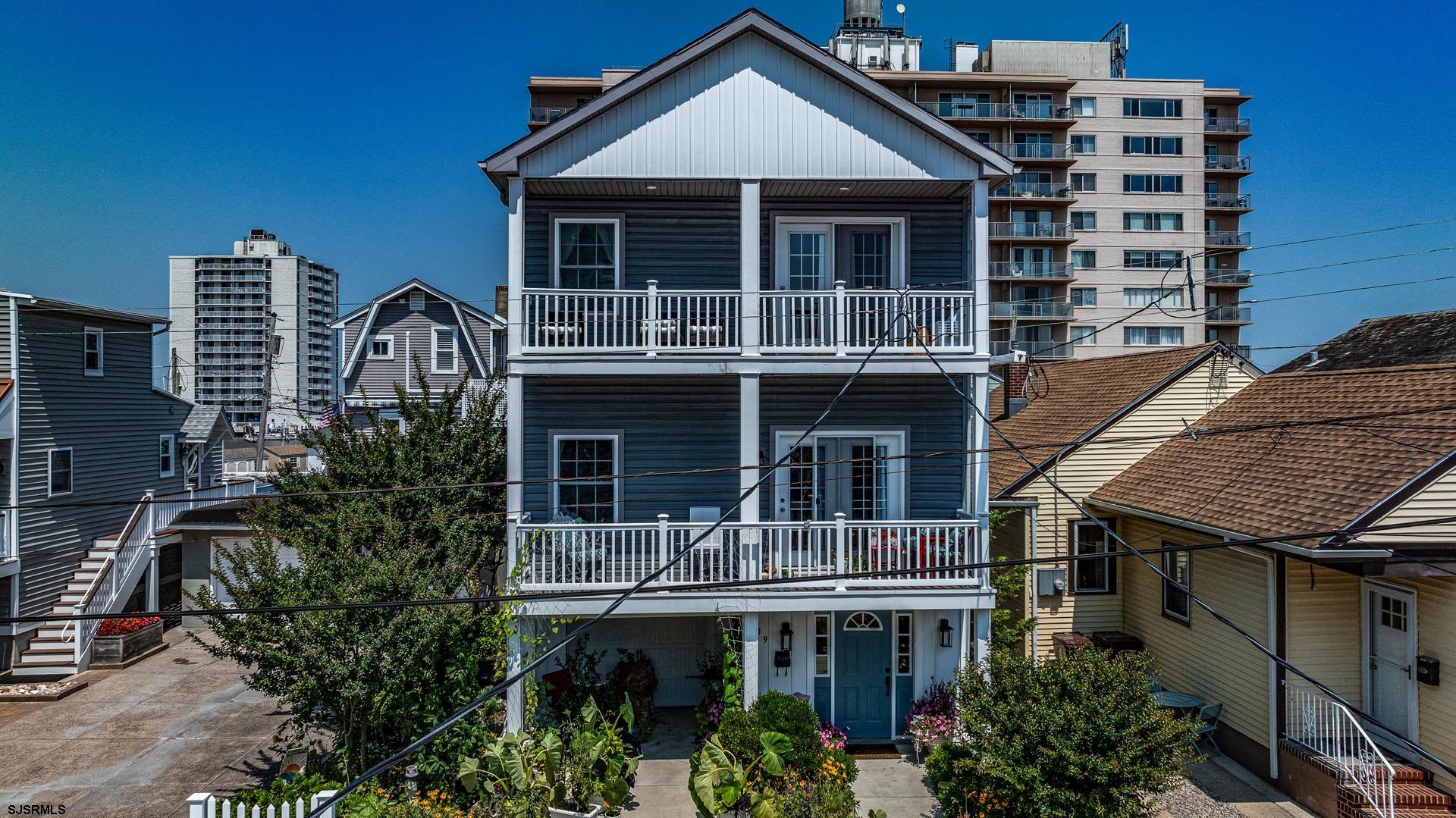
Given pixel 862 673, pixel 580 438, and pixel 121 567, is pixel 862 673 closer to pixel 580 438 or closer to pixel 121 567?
pixel 580 438

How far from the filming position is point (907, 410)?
536 inches

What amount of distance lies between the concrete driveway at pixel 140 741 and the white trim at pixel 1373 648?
15.1m

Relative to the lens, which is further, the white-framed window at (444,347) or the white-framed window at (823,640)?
the white-framed window at (444,347)

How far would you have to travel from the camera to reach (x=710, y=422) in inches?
541

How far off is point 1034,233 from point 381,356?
3306 cm

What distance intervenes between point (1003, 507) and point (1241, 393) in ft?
17.8

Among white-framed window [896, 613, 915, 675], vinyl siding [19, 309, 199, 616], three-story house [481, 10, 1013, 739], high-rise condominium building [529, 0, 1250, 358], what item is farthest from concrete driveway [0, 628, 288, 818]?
high-rise condominium building [529, 0, 1250, 358]

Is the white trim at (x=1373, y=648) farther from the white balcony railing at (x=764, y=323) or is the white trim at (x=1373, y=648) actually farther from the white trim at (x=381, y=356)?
the white trim at (x=381, y=356)

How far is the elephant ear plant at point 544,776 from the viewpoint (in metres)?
9.73

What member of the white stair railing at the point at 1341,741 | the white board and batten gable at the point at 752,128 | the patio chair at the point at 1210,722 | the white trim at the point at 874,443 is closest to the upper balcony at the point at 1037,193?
the white board and batten gable at the point at 752,128

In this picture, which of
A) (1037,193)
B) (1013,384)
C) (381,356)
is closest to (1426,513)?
(1013,384)

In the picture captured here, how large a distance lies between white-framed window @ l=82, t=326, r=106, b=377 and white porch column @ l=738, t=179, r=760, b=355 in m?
15.9

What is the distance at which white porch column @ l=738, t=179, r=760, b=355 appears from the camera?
12109mm

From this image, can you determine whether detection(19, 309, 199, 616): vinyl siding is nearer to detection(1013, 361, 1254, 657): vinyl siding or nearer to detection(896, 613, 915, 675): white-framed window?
detection(896, 613, 915, 675): white-framed window
